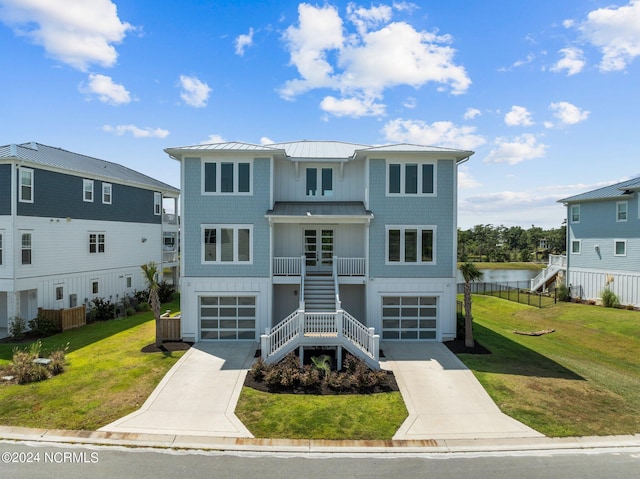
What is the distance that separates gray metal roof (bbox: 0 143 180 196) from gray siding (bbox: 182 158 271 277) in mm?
9022

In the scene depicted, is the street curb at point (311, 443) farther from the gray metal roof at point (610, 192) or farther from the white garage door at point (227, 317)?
the gray metal roof at point (610, 192)

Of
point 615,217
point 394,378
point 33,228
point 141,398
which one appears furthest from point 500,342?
point 33,228

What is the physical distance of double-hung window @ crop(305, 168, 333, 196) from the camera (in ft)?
56.1

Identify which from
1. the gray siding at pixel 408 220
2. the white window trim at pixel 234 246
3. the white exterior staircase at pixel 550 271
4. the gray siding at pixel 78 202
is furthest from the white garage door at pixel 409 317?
the white exterior staircase at pixel 550 271

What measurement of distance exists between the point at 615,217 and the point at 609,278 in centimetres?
430

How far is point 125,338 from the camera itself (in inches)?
634

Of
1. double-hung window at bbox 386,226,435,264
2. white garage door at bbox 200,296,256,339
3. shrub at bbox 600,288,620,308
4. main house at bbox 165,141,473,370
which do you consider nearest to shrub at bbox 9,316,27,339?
main house at bbox 165,141,473,370

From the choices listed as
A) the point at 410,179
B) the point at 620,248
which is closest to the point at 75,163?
the point at 410,179

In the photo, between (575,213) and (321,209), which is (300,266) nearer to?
(321,209)

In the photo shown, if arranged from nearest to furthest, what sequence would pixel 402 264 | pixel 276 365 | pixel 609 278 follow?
pixel 276 365 < pixel 402 264 < pixel 609 278

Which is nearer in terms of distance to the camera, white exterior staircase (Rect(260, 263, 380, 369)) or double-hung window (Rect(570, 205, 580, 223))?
white exterior staircase (Rect(260, 263, 380, 369))

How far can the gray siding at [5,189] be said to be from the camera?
55.1 feet

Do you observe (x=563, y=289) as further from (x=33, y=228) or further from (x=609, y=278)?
(x=33, y=228)

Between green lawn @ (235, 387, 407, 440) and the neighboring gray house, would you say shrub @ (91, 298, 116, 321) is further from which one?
the neighboring gray house
